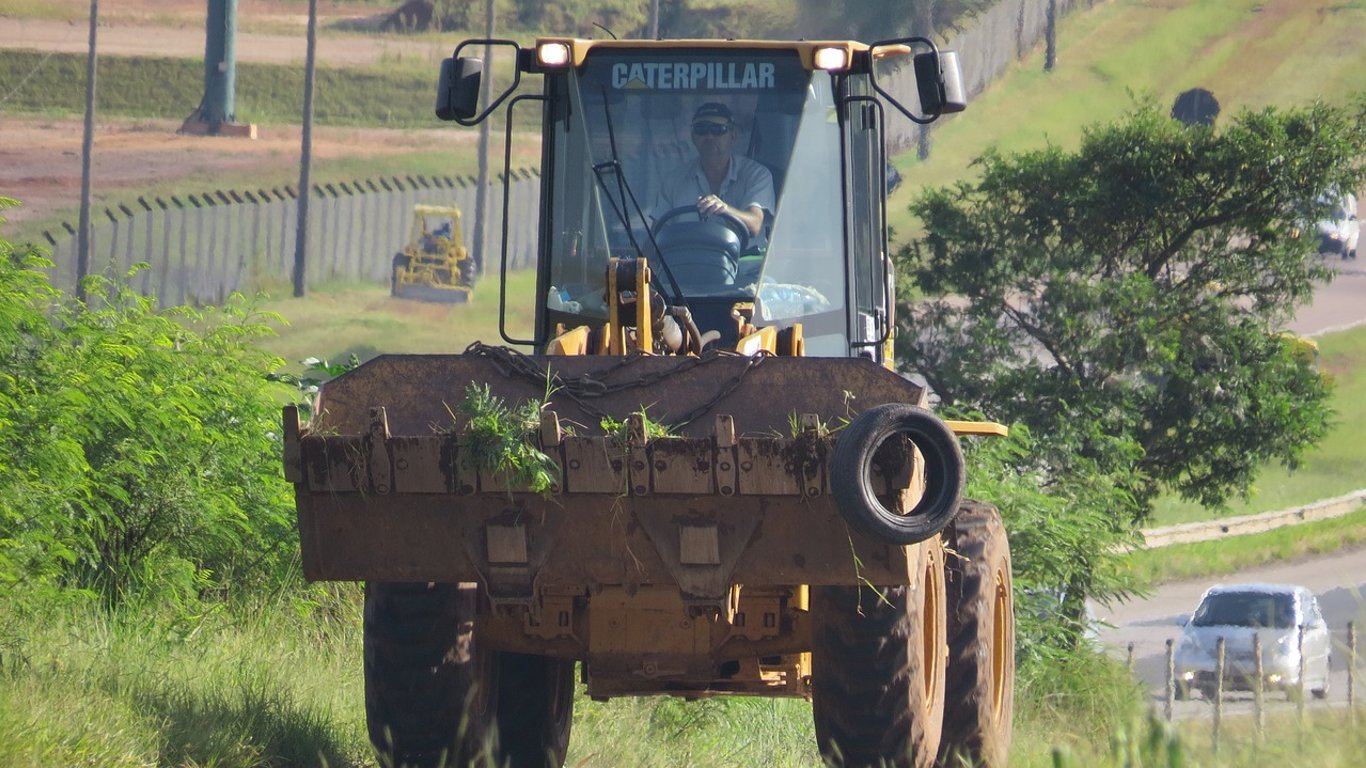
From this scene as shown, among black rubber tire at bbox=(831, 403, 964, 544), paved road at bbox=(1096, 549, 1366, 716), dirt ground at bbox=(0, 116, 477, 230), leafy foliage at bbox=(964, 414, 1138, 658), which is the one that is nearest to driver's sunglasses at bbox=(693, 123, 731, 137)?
black rubber tire at bbox=(831, 403, 964, 544)

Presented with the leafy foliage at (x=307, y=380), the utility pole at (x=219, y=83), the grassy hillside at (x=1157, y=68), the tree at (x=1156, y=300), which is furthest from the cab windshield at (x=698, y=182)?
the utility pole at (x=219, y=83)

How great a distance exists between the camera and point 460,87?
8578mm

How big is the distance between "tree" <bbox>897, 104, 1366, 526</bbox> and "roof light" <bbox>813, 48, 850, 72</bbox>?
40.5ft

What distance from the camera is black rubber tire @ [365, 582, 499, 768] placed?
715cm

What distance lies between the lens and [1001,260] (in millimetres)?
22359

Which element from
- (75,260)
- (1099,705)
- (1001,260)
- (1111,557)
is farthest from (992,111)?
(1099,705)

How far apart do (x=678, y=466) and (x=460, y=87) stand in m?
2.86

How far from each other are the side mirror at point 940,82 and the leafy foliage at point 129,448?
184 inches

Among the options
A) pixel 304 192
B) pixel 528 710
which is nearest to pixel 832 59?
pixel 528 710

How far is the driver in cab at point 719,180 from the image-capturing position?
8.38 meters

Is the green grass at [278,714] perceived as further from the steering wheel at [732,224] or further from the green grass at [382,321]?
the green grass at [382,321]

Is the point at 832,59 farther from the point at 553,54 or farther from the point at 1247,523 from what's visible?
the point at 1247,523

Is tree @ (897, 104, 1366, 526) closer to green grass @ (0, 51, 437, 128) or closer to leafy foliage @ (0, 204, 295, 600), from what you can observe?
leafy foliage @ (0, 204, 295, 600)

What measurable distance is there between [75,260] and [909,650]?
36472 millimetres
